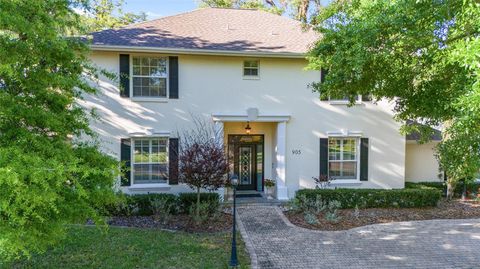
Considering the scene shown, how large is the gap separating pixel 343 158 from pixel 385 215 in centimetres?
311

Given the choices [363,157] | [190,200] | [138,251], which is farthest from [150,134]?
[363,157]

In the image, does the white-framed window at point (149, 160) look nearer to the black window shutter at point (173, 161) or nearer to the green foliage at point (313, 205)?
the black window shutter at point (173, 161)

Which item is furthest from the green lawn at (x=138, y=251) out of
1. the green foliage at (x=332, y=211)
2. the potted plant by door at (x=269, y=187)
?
the potted plant by door at (x=269, y=187)

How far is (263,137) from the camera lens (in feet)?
49.4

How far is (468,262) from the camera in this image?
8234mm

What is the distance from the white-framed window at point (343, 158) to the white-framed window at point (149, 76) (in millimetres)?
6941

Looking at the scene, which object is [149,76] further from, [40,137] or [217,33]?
[40,137]

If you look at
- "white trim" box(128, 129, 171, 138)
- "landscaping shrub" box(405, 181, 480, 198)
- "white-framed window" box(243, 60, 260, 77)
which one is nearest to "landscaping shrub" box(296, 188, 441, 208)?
"landscaping shrub" box(405, 181, 480, 198)

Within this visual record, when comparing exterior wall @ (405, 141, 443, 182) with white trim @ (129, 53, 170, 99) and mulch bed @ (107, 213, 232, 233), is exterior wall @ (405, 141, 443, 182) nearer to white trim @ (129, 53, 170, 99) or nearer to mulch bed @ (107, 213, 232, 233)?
mulch bed @ (107, 213, 232, 233)

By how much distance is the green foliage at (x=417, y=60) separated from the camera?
6.11 meters

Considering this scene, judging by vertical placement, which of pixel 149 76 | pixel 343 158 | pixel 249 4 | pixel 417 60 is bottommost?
pixel 343 158

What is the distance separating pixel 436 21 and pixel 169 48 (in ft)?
27.7

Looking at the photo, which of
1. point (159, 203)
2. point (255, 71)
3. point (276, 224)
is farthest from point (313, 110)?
point (159, 203)

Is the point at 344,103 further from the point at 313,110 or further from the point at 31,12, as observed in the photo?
the point at 31,12
